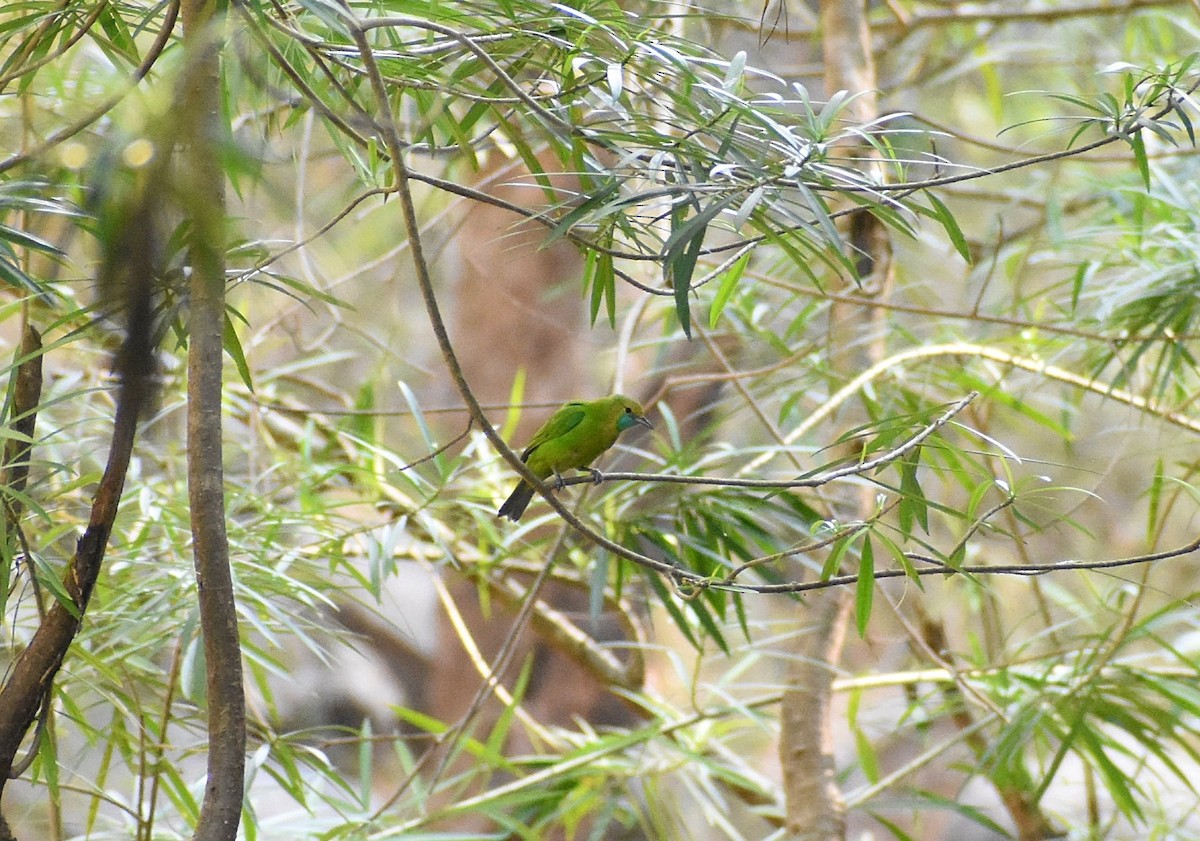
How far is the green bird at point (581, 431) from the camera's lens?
2404mm

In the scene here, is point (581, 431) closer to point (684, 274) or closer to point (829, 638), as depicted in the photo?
point (829, 638)

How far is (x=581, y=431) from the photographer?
7.89 feet

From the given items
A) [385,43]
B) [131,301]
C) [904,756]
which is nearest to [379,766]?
[904,756]

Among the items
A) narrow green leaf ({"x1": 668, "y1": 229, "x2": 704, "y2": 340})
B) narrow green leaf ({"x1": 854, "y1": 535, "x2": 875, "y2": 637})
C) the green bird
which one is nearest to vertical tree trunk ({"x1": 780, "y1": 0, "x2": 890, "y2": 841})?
the green bird

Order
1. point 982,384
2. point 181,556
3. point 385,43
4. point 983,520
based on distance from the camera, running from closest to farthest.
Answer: point 983,520
point 385,43
point 181,556
point 982,384

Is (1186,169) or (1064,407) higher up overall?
(1186,169)

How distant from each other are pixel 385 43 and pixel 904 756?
6334mm

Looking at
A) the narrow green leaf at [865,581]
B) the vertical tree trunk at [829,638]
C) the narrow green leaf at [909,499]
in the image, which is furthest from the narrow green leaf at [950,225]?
the vertical tree trunk at [829,638]

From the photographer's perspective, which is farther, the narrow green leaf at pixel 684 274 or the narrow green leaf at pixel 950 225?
the narrow green leaf at pixel 950 225

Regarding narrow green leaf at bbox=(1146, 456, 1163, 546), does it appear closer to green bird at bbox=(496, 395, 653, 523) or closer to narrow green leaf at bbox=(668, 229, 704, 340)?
green bird at bbox=(496, 395, 653, 523)

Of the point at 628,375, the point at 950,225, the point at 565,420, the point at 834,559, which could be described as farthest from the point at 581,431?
the point at 628,375

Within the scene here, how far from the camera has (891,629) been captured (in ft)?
23.7

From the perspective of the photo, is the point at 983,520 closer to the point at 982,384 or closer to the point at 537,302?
the point at 982,384

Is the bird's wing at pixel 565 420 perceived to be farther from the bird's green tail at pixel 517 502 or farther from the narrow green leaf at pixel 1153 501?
the narrow green leaf at pixel 1153 501
